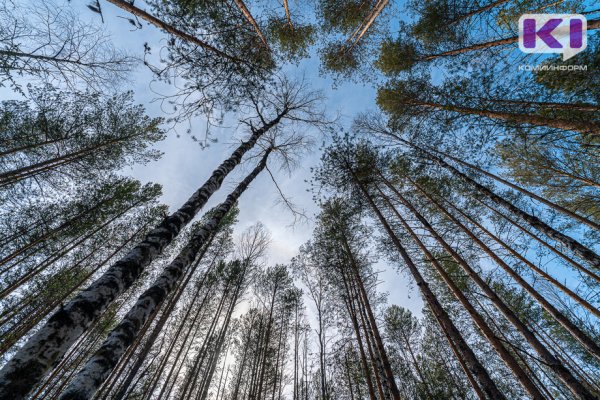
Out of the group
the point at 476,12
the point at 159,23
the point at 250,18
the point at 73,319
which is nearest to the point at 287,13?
the point at 250,18

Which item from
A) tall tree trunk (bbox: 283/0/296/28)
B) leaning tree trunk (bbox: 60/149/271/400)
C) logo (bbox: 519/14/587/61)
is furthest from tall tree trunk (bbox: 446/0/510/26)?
leaning tree trunk (bbox: 60/149/271/400)

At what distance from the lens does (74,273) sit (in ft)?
37.1

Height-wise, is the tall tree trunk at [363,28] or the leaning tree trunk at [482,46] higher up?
the tall tree trunk at [363,28]

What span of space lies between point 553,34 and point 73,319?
10.5 meters

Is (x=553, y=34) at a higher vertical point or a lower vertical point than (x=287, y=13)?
lower

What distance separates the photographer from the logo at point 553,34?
5.21 meters

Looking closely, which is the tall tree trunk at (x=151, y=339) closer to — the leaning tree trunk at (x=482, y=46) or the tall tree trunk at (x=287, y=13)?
the tall tree trunk at (x=287, y=13)

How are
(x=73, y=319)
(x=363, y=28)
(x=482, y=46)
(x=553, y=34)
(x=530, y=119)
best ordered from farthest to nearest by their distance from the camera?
(x=363, y=28), (x=482, y=46), (x=553, y=34), (x=530, y=119), (x=73, y=319)

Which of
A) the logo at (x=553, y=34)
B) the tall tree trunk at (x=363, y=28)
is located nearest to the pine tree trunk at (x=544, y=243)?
the logo at (x=553, y=34)

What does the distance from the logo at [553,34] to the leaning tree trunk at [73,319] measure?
9052 mm

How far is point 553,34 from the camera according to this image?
18.7ft

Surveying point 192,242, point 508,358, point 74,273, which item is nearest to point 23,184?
point 74,273

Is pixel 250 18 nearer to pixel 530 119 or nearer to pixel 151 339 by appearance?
pixel 530 119

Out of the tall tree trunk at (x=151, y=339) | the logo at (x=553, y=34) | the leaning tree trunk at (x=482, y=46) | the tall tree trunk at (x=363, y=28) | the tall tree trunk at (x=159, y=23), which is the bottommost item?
the tall tree trunk at (x=151, y=339)
